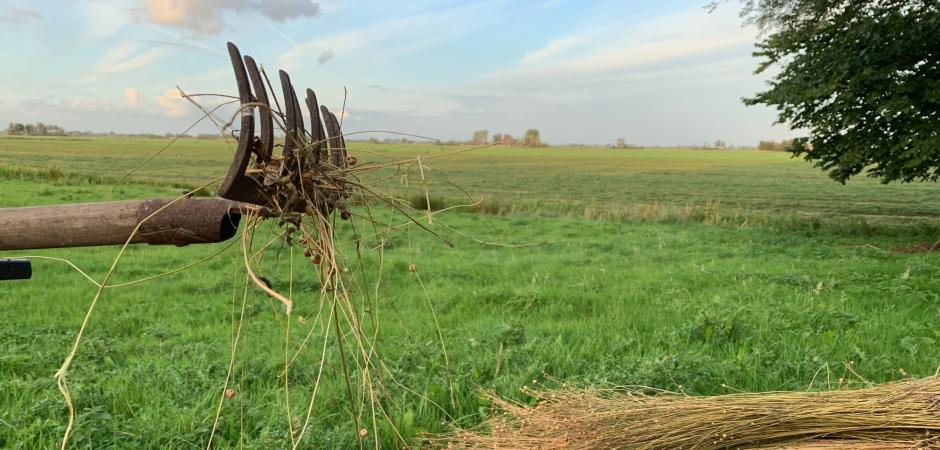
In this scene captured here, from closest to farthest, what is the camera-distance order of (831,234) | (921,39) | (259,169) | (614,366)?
(259,169)
(614,366)
(921,39)
(831,234)

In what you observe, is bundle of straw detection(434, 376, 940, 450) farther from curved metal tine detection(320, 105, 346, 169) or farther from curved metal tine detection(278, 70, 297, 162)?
curved metal tine detection(278, 70, 297, 162)

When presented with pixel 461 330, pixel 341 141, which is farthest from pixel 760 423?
pixel 461 330

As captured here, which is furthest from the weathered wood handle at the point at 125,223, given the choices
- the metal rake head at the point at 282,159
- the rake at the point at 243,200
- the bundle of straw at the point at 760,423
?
the bundle of straw at the point at 760,423

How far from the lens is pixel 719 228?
16391 mm

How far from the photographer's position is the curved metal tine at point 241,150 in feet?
5.49

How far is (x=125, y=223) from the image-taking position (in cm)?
205

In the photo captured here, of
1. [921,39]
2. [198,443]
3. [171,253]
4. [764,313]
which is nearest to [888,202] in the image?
[921,39]

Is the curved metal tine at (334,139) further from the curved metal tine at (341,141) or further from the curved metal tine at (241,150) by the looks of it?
the curved metal tine at (241,150)

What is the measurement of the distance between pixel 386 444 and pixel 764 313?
12.4 ft

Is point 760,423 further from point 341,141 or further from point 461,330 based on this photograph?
point 461,330

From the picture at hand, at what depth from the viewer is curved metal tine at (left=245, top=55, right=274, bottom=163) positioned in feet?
5.74

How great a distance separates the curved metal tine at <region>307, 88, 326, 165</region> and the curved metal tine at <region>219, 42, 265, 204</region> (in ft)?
0.83

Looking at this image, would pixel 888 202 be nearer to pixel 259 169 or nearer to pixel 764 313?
pixel 764 313

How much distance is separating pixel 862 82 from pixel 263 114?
51.2 ft
